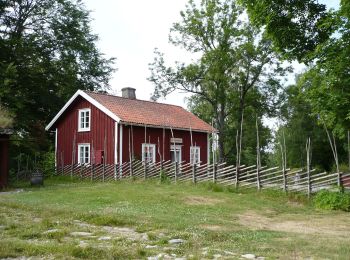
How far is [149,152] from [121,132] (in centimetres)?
237

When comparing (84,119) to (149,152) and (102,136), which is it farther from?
(149,152)

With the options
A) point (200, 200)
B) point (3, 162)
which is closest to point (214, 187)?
point (200, 200)

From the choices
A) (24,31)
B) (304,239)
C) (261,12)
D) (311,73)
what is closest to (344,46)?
(311,73)

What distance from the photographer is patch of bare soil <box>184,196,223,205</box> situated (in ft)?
46.7

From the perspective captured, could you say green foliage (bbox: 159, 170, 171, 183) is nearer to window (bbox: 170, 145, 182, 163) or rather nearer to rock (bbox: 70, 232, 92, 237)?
window (bbox: 170, 145, 182, 163)

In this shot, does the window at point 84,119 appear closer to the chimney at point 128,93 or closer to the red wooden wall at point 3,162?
the chimney at point 128,93

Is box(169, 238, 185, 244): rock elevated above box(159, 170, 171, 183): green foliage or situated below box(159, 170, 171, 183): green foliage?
below

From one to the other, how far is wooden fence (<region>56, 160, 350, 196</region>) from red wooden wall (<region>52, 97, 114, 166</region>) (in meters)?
1.34

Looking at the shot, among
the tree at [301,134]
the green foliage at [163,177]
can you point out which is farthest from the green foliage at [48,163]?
the tree at [301,134]

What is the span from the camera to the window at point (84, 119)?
87.1 feet

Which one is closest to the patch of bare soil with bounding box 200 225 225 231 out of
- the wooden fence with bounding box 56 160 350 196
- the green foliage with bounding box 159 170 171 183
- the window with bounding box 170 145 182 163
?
the wooden fence with bounding box 56 160 350 196

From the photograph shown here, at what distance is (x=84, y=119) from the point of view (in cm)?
2681

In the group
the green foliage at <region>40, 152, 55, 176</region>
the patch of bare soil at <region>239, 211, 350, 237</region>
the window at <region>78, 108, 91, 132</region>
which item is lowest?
the patch of bare soil at <region>239, 211, 350, 237</region>

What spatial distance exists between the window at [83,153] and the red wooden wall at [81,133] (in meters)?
0.25
